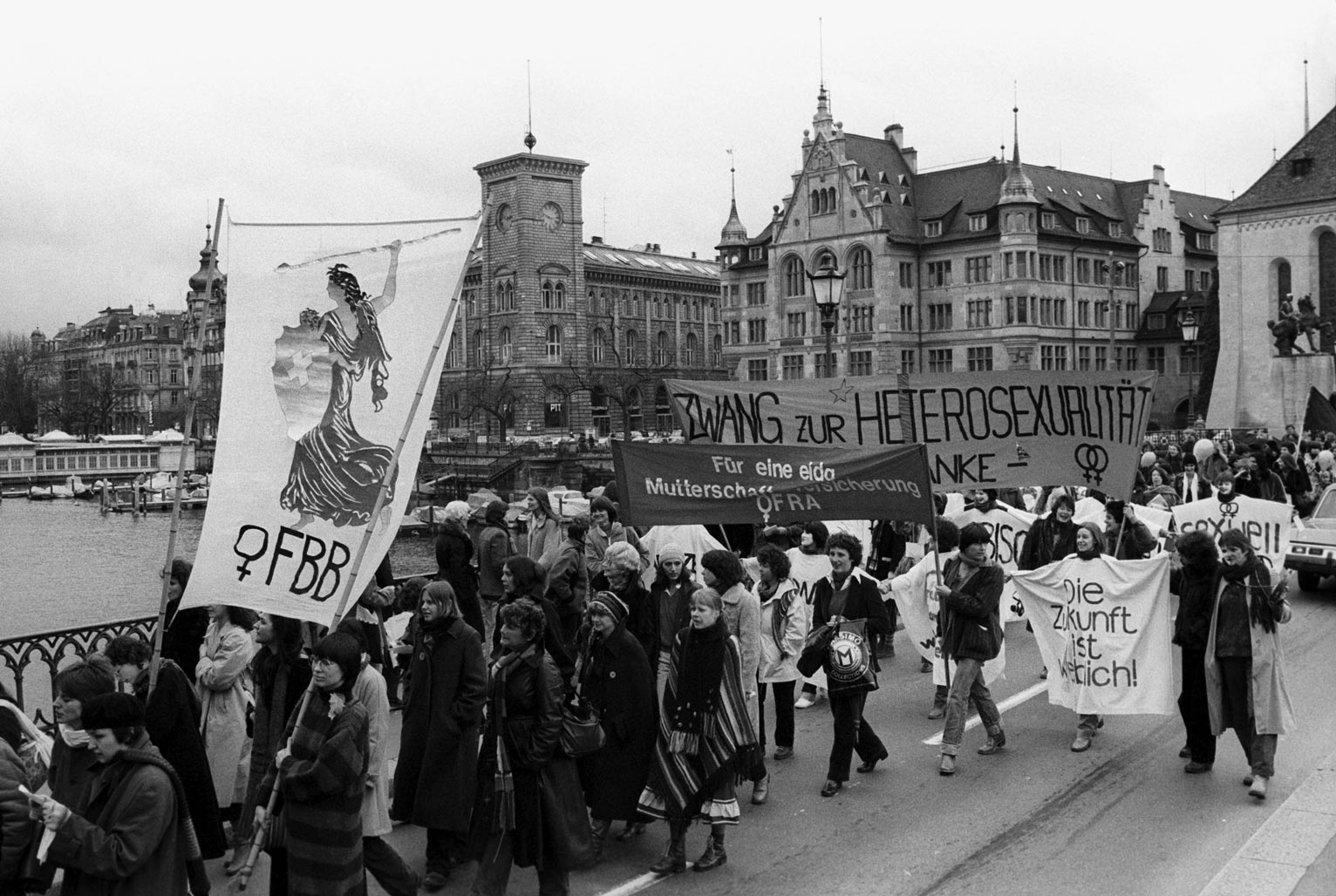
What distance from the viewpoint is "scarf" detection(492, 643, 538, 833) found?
7.37 m

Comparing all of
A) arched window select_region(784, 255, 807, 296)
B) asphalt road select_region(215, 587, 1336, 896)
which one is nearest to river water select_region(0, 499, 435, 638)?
asphalt road select_region(215, 587, 1336, 896)

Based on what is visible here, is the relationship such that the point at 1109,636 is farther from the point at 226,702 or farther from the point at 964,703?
the point at 226,702

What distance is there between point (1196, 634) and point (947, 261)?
6844 cm

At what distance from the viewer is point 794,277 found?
260ft

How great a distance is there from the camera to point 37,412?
5886 inches

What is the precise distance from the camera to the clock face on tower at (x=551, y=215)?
10081 centimetres

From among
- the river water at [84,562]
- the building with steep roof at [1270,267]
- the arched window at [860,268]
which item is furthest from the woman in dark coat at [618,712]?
the arched window at [860,268]

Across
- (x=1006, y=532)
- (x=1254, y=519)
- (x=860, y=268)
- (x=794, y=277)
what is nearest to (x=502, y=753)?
(x=1006, y=532)

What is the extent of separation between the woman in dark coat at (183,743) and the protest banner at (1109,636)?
6.74 metres

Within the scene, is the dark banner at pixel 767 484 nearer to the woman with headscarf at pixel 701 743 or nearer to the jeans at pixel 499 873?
the woman with headscarf at pixel 701 743

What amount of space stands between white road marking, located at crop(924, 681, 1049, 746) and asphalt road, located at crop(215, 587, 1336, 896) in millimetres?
104

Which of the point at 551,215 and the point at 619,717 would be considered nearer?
the point at 619,717

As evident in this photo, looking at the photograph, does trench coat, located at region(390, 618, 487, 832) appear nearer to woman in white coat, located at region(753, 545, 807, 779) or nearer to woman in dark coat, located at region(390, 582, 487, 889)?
woman in dark coat, located at region(390, 582, 487, 889)

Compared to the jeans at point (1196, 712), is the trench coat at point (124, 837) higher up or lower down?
higher up
